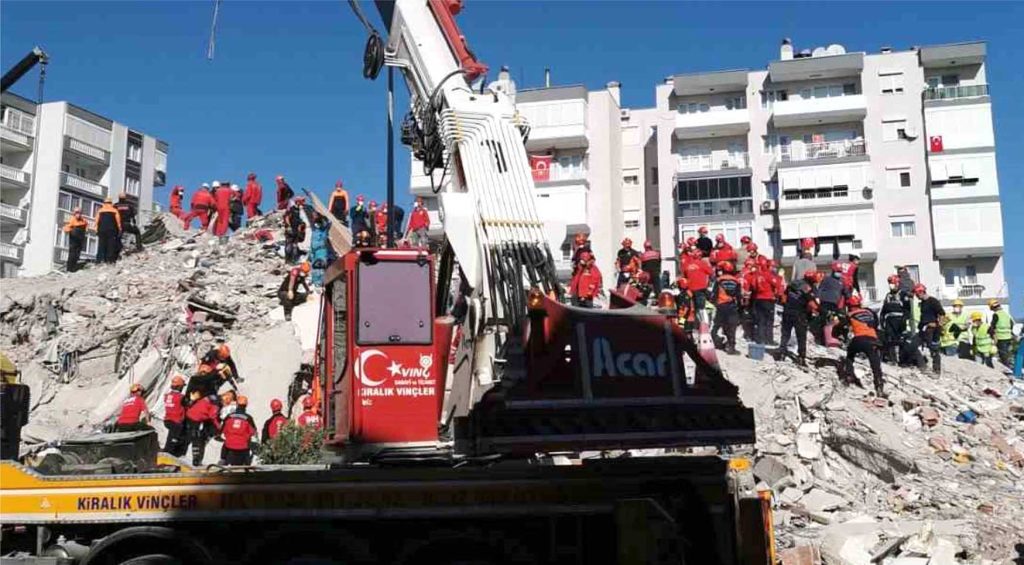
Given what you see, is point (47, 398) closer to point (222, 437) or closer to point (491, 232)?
point (222, 437)

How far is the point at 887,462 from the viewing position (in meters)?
14.1

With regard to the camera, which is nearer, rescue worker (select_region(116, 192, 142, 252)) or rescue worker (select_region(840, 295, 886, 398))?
rescue worker (select_region(840, 295, 886, 398))

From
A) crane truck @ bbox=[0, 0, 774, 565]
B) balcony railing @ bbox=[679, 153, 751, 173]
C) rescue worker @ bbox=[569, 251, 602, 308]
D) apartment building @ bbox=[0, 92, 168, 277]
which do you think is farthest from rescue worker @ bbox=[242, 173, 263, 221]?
apartment building @ bbox=[0, 92, 168, 277]

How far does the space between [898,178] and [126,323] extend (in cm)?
4496

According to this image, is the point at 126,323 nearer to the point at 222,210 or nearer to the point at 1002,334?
the point at 222,210

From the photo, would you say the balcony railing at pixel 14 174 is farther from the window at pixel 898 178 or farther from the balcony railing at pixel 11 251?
the window at pixel 898 178

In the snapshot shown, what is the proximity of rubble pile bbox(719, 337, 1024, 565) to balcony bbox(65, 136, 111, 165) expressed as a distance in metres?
62.7

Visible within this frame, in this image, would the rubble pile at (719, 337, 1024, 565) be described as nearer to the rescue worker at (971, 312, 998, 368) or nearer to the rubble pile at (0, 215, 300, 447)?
the rescue worker at (971, 312, 998, 368)

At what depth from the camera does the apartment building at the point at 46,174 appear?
212 feet

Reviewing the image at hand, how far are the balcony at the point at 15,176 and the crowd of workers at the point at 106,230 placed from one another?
45.2 m

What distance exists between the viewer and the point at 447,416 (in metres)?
8.97

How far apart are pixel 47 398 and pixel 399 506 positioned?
1437cm

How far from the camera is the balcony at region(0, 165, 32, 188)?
6378 cm

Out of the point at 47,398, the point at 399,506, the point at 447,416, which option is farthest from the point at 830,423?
the point at 47,398
